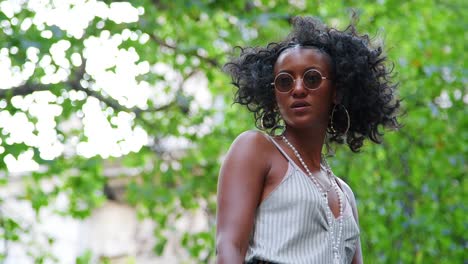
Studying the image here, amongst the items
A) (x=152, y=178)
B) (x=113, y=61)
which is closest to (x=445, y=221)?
(x=152, y=178)

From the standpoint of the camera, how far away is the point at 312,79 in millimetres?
3834

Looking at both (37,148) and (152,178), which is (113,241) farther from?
(37,148)

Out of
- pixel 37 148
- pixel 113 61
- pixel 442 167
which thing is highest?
pixel 113 61

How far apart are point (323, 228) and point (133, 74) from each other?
21.5 ft

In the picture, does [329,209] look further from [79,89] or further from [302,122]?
[79,89]

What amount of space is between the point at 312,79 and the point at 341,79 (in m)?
0.16

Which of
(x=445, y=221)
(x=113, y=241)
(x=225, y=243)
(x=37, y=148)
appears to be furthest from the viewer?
(x=113, y=241)

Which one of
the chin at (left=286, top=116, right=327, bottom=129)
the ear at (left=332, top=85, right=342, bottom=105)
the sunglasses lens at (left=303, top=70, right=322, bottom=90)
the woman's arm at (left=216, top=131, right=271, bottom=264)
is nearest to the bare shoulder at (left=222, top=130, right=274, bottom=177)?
the woman's arm at (left=216, top=131, right=271, bottom=264)

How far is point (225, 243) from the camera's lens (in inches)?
140

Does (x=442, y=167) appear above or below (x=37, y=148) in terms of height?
below

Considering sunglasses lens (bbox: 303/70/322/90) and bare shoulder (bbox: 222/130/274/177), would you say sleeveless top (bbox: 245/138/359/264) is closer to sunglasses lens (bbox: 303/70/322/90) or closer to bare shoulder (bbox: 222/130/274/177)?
bare shoulder (bbox: 222/130/274/177)

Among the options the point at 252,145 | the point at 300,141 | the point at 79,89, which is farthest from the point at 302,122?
the point at 79,89

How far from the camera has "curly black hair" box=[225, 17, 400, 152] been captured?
Answer: 3.97m

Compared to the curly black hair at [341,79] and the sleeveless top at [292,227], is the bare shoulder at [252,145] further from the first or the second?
the curly black hair at [341,79]
